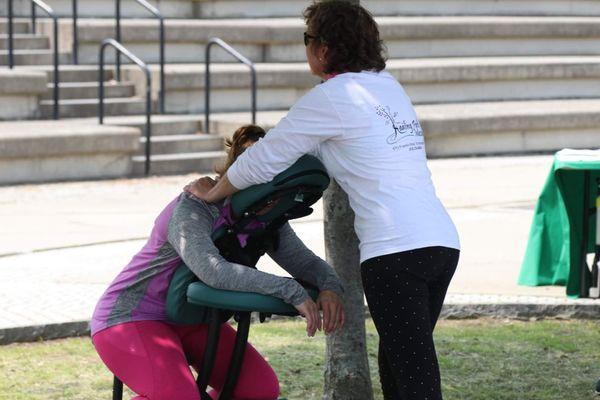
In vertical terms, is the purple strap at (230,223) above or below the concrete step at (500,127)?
above

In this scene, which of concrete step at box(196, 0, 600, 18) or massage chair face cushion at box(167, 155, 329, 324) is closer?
massage chair face cushion at box(167, 155, 329, 324)

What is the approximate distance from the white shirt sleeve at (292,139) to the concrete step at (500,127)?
10461 mm

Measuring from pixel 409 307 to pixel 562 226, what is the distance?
368 centimetres

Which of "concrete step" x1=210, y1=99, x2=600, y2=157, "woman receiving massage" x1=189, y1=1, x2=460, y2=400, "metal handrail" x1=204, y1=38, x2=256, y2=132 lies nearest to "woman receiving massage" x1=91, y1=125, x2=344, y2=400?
"woman receiving massage" x1=189, y1=1, x2=460, y2=400

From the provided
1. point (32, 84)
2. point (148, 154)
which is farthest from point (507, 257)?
point (32, 84)

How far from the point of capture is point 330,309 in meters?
4.36

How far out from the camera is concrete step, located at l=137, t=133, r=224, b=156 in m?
13.9

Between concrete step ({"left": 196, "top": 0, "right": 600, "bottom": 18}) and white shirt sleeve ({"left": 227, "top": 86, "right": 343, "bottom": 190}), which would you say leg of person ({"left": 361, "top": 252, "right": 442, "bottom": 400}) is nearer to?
white shirt sleeve ({"left": 227, "top": 86, "right": 343, "bottom": 190})

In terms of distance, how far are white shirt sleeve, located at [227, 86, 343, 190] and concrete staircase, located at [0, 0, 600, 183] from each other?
9496 mm

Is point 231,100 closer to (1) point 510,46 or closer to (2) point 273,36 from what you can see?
(2) point 273,36

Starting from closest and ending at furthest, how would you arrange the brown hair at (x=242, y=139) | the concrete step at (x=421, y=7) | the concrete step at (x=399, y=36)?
the brown hair at (x=242, y=139), the concrete step at (x=399, y=36), the concrete step at (x=421, y=7)

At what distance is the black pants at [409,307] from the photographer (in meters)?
4.12

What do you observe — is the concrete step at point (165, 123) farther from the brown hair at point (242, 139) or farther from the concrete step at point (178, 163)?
the brown hair at point (242, 139)

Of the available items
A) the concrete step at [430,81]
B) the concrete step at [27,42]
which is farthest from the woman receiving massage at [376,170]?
the concrete step at [27,42]
